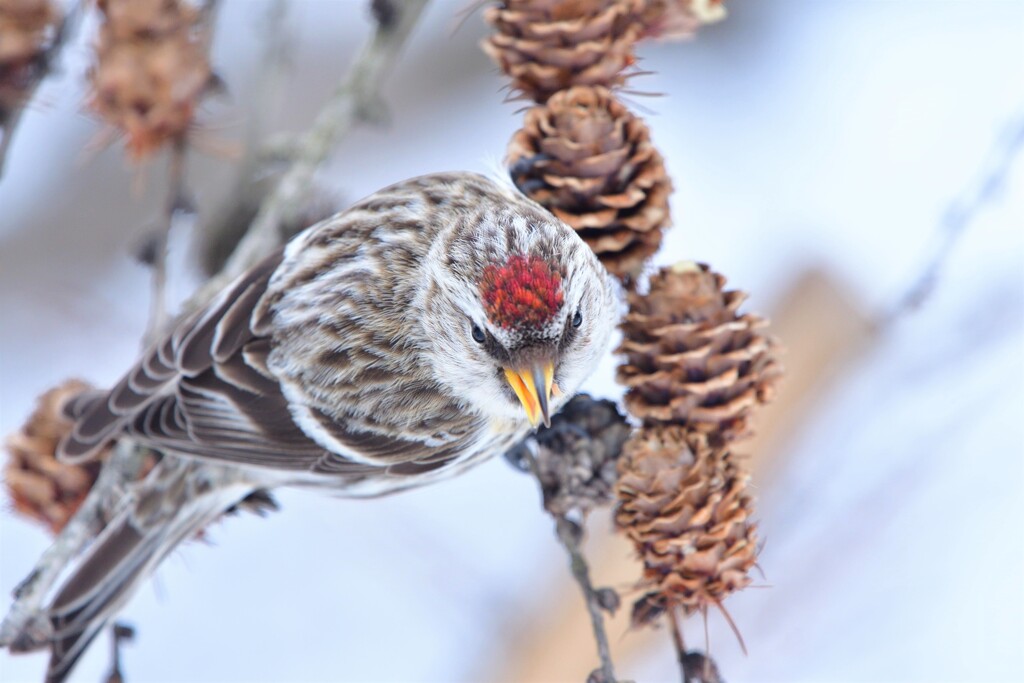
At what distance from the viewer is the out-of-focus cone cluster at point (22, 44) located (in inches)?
65.7

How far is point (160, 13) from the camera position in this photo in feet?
5.47

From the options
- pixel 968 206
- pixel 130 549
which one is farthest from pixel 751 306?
pixel 130 549

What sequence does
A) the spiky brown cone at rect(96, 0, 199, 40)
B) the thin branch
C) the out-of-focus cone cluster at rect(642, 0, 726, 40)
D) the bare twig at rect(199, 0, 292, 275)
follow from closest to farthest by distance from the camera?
the thin branch → the out-of-focus cone cluster at rect(642, 0, 726, 40) → the spiky brown cone at rect(96, 0, 199, 40) → the bare twig at rect(199, 0, 292, 275)

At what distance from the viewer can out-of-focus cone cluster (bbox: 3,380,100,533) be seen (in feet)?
5.53

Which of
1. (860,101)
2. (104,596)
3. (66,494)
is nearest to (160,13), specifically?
(66,494)

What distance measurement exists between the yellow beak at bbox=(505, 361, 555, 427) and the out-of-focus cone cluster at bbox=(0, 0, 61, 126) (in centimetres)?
89

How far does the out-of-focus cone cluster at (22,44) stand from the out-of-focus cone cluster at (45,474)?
48 centimetres

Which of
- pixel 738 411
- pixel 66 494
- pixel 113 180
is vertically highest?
pixel 113 180

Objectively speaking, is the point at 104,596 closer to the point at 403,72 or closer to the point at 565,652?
the point at 565,652

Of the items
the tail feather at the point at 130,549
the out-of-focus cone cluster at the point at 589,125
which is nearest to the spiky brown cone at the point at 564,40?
the out-of-focus cone cluster at the point at 589,125

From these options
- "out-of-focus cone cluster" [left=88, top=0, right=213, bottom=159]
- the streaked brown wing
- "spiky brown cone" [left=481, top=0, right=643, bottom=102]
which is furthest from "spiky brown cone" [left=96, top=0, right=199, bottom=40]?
"spiky brown cone" [left=481, top=0, right=643, bottom=102]

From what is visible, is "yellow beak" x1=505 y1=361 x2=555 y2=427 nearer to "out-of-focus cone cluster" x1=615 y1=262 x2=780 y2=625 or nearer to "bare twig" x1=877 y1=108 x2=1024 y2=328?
"out-of-focus cone cluster" x1=615 y1=262 x2=780 y2=625

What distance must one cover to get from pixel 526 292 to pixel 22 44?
89 centimetres

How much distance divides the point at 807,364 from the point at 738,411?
0.94 m
